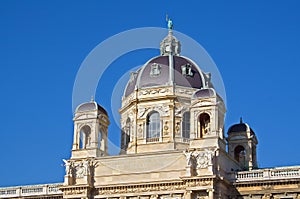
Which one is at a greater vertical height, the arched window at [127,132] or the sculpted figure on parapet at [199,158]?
the arched window at [127,132]

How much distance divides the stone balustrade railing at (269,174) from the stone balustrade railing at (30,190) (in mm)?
17423

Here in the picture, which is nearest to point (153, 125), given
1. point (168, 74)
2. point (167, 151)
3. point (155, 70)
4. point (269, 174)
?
point (168, 74)

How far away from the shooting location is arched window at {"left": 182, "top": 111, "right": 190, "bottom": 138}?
66.8 m

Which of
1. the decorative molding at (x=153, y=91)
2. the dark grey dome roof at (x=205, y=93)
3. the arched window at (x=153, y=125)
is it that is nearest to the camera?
the dark grey dome roof at (x=205, y=93)

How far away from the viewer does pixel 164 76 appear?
6988cm

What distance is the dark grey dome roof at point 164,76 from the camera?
2746 inches

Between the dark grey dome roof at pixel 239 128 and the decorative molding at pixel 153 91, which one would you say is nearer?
the dark grey dome roof at pixel 239 128

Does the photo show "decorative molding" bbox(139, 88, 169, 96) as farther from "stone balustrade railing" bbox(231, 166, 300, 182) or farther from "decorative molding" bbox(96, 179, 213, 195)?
"stone balustrade railing" bbox(231, 166, 300, 182)

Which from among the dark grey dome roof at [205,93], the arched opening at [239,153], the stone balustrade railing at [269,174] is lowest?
the stone balustrade railing at [269,174]

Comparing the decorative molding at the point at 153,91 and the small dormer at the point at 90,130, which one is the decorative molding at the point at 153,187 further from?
the decorative molding at the point at 153,91

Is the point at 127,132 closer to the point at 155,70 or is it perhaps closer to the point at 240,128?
the point at 155,70

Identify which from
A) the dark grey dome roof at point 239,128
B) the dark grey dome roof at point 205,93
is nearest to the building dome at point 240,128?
the dark grey dome roof at point 239,128

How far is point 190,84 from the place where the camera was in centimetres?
6988

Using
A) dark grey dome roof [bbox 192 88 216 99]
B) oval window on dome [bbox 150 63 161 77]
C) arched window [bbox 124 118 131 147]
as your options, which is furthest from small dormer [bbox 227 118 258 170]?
arched window [bbox 124 118 131 147]
